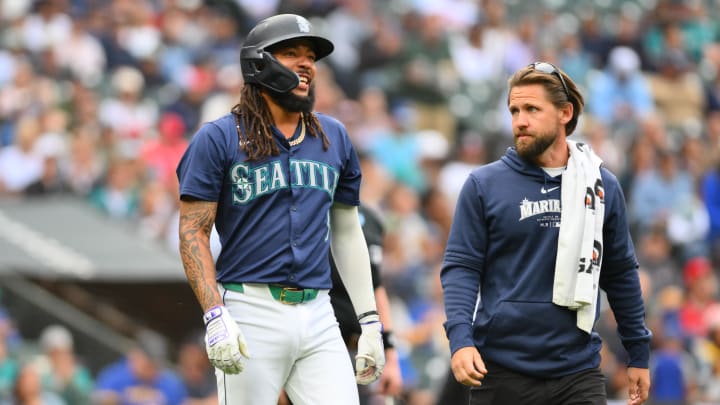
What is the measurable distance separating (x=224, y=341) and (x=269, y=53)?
4.25ft

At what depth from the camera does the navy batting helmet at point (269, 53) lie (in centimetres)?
591

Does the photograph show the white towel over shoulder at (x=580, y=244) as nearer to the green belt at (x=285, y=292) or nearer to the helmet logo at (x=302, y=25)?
the green belt at (x=285, y=292)

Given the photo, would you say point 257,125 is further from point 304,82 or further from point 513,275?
point 513,275

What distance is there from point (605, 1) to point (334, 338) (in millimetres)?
18064

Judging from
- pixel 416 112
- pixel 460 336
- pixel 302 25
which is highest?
pixel 416 112

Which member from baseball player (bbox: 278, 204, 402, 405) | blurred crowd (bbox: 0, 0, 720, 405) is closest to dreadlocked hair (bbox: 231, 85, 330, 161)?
baseball player (bbox: 278, 204, 402, 405)

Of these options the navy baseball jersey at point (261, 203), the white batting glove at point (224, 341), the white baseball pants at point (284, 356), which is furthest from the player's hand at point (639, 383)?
the white batting glove at point (224, 341)

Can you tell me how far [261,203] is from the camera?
19.2 ft

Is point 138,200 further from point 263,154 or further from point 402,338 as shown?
point 263,154

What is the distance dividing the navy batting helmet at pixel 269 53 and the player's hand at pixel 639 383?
201cm

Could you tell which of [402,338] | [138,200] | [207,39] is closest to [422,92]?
[207,39]

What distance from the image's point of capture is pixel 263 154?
5840mm

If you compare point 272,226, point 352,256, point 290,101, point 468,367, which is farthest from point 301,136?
point 468,367

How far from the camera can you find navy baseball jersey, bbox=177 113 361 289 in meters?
5.75
